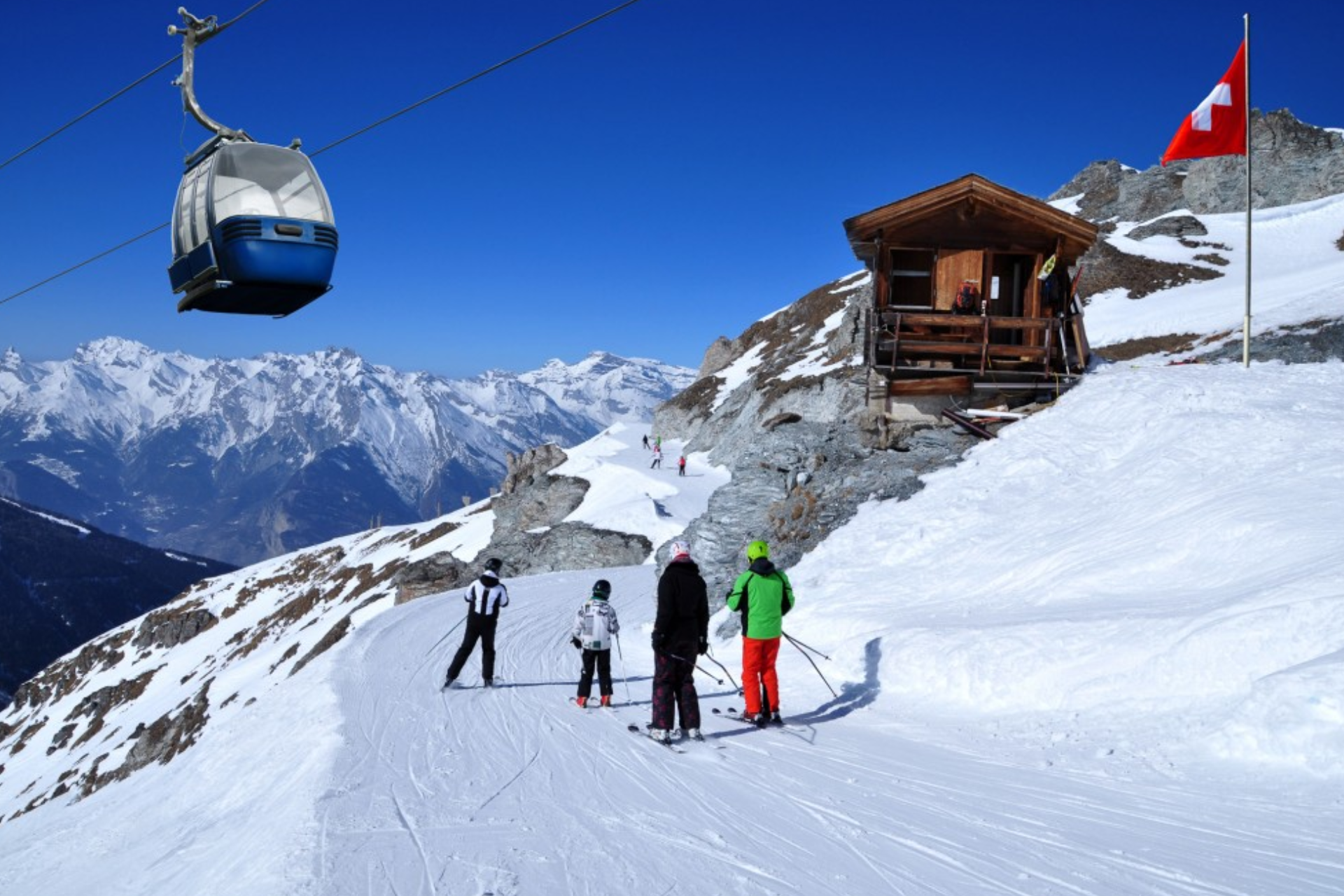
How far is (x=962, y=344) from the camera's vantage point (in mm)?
21906

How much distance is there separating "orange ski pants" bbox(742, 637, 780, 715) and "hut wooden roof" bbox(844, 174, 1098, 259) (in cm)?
1543

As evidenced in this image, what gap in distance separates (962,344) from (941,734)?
14.1 m

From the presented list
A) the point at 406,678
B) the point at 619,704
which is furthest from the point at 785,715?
the point at 406,678

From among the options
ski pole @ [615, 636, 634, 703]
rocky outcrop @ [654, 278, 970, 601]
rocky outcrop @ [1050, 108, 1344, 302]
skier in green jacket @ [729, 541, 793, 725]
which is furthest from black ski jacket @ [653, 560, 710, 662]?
rocky outcrop @ [1050, 108, 1344, 302]

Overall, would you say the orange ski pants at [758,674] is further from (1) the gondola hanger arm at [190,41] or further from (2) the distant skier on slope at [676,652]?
(1) the gondola hanger arm at [190,41]

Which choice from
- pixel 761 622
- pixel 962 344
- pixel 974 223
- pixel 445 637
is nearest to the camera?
pixel 761 622

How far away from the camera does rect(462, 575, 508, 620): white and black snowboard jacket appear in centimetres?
1352

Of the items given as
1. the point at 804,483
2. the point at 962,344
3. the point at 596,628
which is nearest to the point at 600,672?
the point at 596,628

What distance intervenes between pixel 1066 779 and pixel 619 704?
605 cm

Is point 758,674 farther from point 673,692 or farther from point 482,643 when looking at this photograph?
point 482,643

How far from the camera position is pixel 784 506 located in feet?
59.8

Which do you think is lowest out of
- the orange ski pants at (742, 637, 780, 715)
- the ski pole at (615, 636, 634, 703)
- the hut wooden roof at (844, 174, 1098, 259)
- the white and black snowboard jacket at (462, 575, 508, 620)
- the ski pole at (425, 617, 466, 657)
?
the ski pole at (425, 617, 466, 657)

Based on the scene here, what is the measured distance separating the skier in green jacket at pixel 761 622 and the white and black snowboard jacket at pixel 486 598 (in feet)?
15.3

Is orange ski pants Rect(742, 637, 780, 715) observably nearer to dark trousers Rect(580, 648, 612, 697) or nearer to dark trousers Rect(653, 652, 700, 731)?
dark trousers Rect(653, 652, 700, 731)
